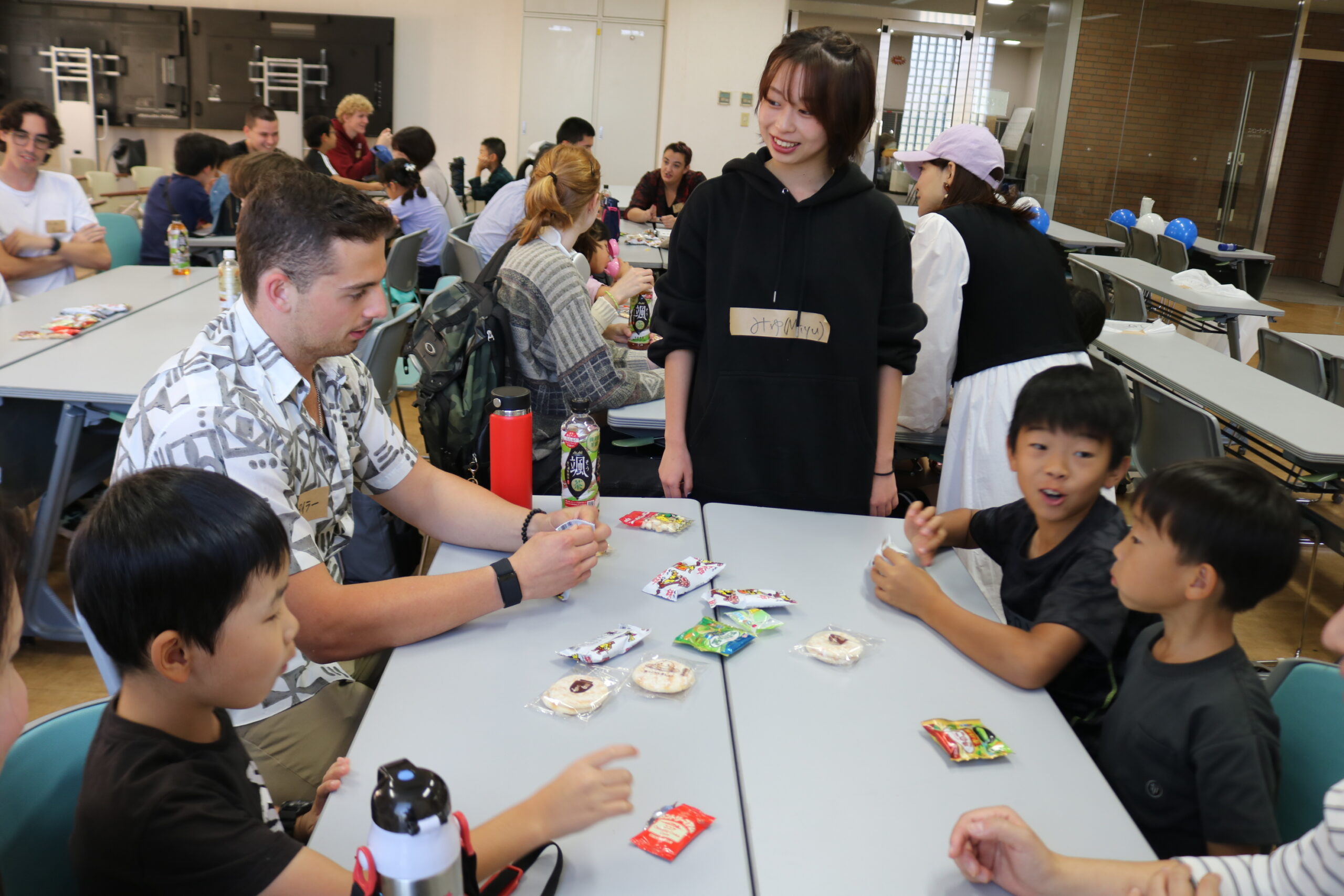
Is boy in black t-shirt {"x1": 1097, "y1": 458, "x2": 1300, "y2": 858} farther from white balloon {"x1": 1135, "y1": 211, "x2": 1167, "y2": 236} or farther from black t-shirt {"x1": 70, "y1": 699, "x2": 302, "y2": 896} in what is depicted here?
white balloon {"x1": 1135, "y1": 211, "x2": 1167, "y2": 236}

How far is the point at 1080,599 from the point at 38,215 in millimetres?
4531

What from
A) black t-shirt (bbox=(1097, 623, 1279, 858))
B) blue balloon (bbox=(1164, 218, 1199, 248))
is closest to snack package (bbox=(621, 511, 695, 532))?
black t-shirt (bbox=(1097, 623, 1279, 858))

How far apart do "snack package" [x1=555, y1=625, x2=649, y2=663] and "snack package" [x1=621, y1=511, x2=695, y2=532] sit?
40 cm

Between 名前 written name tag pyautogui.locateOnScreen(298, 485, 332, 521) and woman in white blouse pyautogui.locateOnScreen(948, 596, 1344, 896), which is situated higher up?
名前 written name tag pyautogui.locateOnScreen(298, 485, 332, 521)

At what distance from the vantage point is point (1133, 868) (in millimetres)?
1033

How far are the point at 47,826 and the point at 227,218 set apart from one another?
4.88m

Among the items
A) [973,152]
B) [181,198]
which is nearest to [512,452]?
[973,152]

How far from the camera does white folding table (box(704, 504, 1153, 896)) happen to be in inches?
40.9

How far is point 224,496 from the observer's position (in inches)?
Answer: 40.6

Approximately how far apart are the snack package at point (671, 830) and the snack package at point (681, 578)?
523mm

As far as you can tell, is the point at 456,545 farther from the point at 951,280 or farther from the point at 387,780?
the point at 951,280

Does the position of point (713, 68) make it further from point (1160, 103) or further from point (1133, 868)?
point (1133, 868)

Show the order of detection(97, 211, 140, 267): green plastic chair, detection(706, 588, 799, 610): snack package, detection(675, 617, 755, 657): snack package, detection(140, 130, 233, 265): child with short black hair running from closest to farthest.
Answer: detection(675, 617, 755, 657): snack package
detection(706, 588, 799, 610): snack package
detection(97, 211, 140, 267): green plastic chair
detection(140, 130, 233, 265): child with short black hair

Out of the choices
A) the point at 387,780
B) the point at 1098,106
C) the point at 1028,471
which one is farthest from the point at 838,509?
the point at 1098,106
